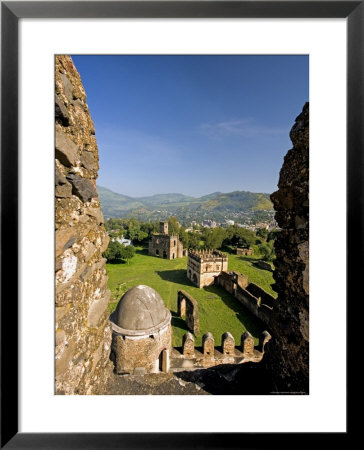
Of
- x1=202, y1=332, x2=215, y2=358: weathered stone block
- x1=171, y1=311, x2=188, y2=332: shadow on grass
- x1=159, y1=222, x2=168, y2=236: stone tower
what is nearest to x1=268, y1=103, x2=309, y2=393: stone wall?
x1=202, y1=332, x2=215, y2=358: weathered stone block

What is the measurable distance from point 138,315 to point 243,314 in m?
12.6

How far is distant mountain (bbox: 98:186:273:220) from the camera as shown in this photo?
3893 centimetres

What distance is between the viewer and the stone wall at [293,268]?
84.4 inches

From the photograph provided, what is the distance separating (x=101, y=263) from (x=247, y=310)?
57.7 ft

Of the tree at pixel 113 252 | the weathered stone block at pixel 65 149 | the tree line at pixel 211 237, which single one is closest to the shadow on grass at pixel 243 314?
the tree at pixel 113 252

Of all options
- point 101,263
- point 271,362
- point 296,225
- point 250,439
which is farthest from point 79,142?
point 271,362

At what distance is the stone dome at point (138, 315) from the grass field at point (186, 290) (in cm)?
627

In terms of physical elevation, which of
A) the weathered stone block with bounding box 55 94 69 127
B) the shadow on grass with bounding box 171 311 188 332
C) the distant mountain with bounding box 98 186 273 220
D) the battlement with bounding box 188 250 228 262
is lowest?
the shadow on grass with bounding box 171 311 188 332

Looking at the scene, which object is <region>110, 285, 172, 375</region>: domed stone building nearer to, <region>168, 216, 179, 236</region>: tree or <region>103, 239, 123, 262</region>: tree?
<region>103, 239, 123, 262</region>: tree

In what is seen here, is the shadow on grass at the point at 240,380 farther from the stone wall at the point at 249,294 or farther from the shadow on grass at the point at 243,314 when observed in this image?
the shadow on grass at the point at 243,314

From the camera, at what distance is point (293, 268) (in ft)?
7.68

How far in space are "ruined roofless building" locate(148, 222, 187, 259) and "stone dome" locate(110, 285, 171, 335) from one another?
29623 millimetres

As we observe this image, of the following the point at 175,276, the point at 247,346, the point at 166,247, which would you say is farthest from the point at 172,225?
the point at 247,346

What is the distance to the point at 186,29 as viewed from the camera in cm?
170
